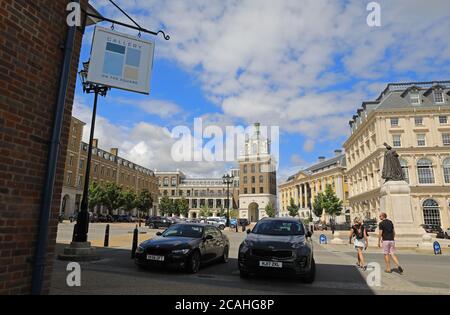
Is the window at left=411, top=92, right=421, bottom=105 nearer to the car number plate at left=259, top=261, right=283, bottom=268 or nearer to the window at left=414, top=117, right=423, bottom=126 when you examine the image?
the window at left=414, top=117, right=423, bottom=126

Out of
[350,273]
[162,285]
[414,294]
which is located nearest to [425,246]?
[350,273]

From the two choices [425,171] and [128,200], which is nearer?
[425,171]

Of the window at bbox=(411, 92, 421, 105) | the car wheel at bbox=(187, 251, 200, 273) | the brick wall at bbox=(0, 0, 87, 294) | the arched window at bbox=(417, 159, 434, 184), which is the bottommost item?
the car wheel at bbox=(187, 251, 200, 273)

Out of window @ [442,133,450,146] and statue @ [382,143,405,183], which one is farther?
window @ [442,133,450,146]

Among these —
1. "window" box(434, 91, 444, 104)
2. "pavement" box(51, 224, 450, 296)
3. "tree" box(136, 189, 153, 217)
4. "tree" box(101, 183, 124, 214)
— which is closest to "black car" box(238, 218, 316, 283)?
"pavement" box(51, 224, 450, 296)

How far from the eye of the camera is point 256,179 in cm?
9231

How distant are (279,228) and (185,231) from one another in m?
3.03

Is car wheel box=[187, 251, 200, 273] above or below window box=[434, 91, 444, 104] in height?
below

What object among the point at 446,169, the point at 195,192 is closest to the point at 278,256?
the point at 446,169

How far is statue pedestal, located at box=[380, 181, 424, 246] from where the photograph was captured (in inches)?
736

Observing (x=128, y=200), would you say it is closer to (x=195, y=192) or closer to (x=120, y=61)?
(x=195, y=192)

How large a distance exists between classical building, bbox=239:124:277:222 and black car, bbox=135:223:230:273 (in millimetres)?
79829

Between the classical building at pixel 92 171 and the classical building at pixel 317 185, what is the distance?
42311 millimetres

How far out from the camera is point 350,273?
32.2 feet
